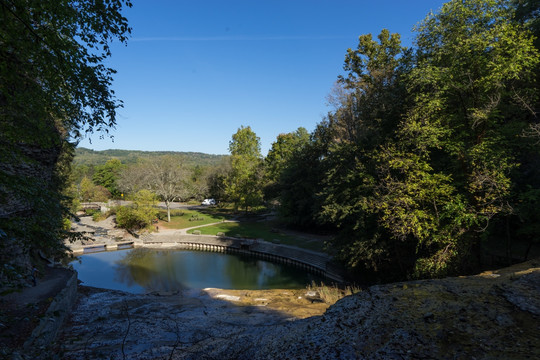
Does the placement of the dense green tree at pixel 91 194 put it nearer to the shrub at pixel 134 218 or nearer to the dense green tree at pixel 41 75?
the shrub at pixel 134 218

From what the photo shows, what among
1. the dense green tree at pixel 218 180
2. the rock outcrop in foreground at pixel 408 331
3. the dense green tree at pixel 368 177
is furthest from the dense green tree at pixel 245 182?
the rock outcrop in foreground at pixel 408 331

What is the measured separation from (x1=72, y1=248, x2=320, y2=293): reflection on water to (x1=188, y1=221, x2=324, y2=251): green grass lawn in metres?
3.40

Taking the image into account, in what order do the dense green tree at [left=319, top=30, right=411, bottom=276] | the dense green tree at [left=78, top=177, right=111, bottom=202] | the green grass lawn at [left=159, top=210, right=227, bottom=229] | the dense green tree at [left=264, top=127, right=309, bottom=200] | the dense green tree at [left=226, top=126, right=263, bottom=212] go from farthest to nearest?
1. the dense green tree at [left=78, top=177, right=111, bottom=202]
2. the dense green tree at [left=226, top=126, right=263, bottom=212]
3. the dense green tree at [left=264, top=127, right=309, bottom=200]
4. the green grass lawn at [left=159, top=210, right=227, bottom=229]
5. the dense green tree at [left=319, top=30, right=411, bottom=276]

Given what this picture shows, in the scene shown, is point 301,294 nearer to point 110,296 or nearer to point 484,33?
point 110,296

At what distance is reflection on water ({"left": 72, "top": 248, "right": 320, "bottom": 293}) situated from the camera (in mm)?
22906

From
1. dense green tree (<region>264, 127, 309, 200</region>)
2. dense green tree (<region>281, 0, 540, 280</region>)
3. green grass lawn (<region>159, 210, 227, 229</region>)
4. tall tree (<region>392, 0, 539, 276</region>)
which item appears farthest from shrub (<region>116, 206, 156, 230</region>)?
tall tree (<region>392, 0, 539, 276</region>)

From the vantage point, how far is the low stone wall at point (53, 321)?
7.65m

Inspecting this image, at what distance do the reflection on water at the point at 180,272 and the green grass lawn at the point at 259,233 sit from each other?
3395 mm

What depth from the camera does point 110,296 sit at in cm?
1630

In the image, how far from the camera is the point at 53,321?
31.0ft

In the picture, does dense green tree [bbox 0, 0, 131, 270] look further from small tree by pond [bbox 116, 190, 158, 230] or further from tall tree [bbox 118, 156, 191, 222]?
tall tree [bbox 118, 156, 191, 222]

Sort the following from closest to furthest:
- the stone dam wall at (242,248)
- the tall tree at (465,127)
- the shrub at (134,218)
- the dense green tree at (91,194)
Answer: the tall tree at (465,127) → the stone dam wall at (242,248) → the shrub at (134,218) → the dense green tree at (91,194)

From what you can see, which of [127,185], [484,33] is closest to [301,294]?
[484,33]

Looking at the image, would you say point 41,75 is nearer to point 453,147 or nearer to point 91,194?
point 453,147
